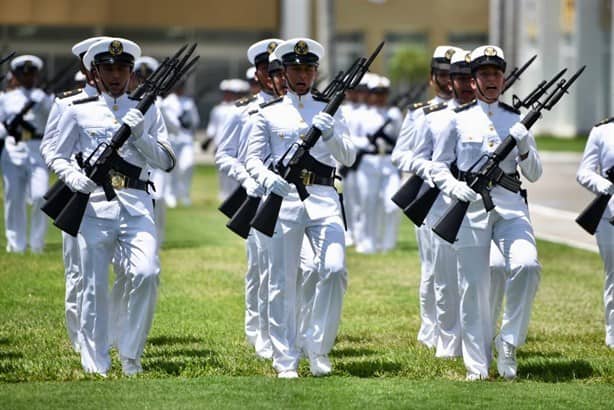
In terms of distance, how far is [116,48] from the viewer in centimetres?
1080

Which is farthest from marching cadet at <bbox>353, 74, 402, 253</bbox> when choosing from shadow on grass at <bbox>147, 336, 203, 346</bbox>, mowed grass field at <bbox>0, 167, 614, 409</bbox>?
shadow on grass at <bbox>147, 336, 203, 346</bbox>

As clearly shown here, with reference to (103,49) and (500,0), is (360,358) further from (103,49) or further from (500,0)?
(500,0)

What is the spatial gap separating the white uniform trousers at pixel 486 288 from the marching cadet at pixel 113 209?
83.1 inches

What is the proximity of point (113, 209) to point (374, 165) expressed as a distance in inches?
420

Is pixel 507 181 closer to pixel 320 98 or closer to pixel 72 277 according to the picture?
pixel 320 98

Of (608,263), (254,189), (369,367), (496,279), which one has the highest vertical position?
(254,189)

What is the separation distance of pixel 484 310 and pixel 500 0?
2589 cm

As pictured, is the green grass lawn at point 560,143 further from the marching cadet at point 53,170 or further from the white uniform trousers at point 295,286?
the white uniform trousers at point 295,286

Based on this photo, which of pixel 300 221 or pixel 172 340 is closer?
pixel 300 221

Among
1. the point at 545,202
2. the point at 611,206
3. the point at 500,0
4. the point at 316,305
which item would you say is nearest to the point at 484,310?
the point at 316,305

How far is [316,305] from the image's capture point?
1076 centimetres

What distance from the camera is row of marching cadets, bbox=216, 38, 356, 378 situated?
10719 mm

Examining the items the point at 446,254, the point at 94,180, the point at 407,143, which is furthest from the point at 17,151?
the point at 94,180

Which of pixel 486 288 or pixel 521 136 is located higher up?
pixel 521 136
